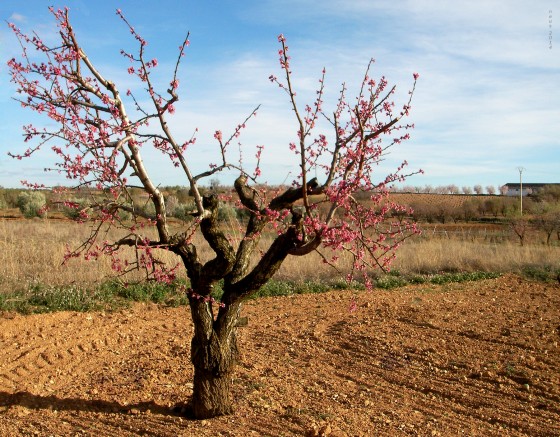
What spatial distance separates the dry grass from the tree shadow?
123 inches

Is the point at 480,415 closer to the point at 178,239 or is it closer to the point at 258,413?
the point at 258,413

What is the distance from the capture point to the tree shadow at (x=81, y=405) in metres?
4.24

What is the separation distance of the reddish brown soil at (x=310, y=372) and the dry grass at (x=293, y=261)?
1743 millimetres

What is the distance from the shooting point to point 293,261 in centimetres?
1084

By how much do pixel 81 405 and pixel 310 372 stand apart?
1.96m

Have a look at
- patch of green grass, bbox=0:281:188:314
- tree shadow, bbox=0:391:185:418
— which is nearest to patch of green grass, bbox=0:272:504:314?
patch of green grass, bbox=0:281:188:314

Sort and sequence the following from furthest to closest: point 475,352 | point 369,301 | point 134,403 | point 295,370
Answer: point 369,301 → point 475,352 → point 295,370 → point 134,403

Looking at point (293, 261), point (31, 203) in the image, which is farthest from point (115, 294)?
point (31, 203)

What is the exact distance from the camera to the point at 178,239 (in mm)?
3676

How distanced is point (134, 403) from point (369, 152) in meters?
2.70

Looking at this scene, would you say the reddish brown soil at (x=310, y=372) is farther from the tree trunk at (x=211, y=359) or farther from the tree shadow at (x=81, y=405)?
the tree trunk at (x=211, y=359)

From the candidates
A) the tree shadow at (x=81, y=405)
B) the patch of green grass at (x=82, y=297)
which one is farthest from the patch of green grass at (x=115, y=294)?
the tree shadow at (x=81, y=405)

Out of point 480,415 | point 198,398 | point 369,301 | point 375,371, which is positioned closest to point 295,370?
point 375,371

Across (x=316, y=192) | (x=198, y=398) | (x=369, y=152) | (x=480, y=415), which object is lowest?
(x=480, y=415)
